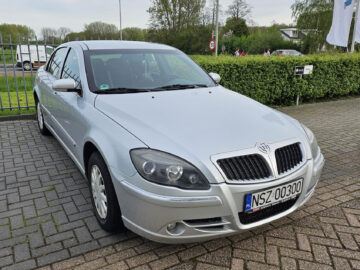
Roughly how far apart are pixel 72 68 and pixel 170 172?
2.25 metres

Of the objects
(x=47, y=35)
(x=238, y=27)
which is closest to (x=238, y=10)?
(x=238, y=27)

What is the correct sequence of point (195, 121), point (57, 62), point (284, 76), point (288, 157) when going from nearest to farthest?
point (288, 157)
point (195, 121)
point (57, 62)
point (284, 76)

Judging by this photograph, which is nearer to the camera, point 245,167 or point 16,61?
point 245,167

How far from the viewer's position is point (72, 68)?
3.72 m

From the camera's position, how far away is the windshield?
10.8ft

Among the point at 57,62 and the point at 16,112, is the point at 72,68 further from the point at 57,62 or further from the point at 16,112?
the point at 16,112

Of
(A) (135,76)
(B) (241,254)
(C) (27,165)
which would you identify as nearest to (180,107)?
(A) (135,76)

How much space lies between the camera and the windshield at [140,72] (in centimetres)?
328

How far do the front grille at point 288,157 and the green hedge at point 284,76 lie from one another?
16.5 feet

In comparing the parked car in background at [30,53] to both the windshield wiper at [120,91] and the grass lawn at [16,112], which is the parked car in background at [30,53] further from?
the windshield wiper at [120,91]

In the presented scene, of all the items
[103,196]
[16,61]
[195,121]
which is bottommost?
[103,196]

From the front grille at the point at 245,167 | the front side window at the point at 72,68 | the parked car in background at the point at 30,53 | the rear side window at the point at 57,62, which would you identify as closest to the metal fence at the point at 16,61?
the parked car in background at the point at 30,53

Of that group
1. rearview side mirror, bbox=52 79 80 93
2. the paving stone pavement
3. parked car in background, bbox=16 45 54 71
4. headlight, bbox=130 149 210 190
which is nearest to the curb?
parked car in background, bbox=16 45 54 71

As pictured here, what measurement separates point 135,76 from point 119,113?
0.85 m
